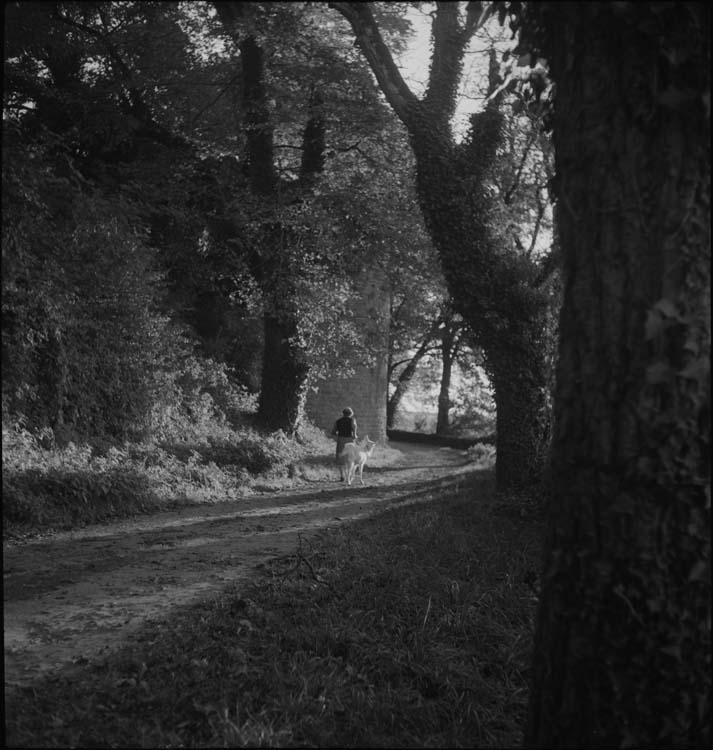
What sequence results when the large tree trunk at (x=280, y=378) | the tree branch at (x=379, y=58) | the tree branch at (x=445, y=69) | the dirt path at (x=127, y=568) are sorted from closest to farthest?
the dirt path at (x=127, y=568) → the tree branch at (x=379, y=58) → the tree branch at (x=445, y=69) → the large tree trunk at (x=280, y=378)

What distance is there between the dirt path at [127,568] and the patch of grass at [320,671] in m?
0.34

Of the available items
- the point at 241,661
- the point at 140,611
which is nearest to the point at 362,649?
the point at 241,661

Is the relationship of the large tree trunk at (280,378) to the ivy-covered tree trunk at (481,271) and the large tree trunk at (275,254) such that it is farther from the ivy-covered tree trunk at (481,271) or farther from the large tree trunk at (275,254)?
the ivy-covered tree trunk at (481,271)

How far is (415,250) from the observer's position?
695 inches

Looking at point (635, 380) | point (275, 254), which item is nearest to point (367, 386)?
point (275, 254)

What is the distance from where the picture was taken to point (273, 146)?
53.5 feet

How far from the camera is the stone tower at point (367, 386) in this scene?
19.8 m

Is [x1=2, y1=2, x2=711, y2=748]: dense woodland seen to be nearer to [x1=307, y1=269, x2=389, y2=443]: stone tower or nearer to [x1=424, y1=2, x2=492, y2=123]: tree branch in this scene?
[x1=424, y1=2, x2=492, y2=123]: tree branch

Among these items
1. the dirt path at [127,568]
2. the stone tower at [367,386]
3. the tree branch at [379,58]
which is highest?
the tree branch at [379,58]

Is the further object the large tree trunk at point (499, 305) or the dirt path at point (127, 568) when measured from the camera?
the large tree trunk at point (499, 305)

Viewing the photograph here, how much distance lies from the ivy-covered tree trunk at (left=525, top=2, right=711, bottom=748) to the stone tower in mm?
15918

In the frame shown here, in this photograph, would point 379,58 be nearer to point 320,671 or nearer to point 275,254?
point 275,254

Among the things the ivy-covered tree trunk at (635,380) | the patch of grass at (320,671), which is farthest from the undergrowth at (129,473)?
the ivy-covered tree trunk at (635,380)

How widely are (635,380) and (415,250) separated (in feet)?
48.9
